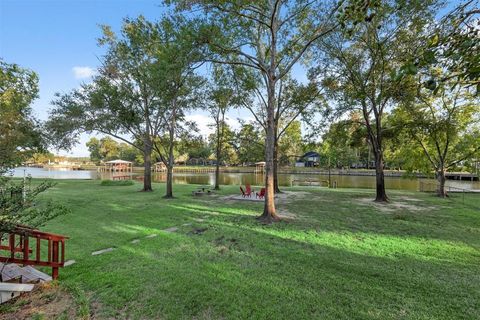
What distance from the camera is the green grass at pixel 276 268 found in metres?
3.26

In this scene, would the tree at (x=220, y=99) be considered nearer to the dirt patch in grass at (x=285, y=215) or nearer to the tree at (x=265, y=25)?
the tree at (x=265, y=25)

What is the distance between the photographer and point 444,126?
1334cm

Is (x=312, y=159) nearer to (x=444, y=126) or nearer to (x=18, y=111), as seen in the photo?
(x=444, y=126)

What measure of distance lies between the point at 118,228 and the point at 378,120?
39.4 ft

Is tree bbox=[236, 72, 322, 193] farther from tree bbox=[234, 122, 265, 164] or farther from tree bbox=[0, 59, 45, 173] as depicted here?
tree bbox=[0, 59, 45, 173]

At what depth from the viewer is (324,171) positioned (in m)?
54.7

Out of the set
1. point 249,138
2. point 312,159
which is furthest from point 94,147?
point 249,138

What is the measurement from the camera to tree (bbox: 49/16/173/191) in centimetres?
1354

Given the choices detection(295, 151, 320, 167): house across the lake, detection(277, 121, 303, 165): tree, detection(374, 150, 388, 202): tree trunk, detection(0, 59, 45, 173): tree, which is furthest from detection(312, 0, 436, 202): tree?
detection(295, 151, 320, 167): house across the lake

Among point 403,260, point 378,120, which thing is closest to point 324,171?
point 378,120

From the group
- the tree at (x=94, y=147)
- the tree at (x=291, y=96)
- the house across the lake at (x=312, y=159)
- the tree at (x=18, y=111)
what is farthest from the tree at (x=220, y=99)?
the tree at (x=94, y=147)

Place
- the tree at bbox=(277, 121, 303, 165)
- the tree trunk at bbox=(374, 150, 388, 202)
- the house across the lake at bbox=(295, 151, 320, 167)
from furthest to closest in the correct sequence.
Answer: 1. the house across the lake at bbox=(295, 151, 320, 167)
2. the tree at bbox=(277, 121, 303, 165)
3. the tree trunk at bbox=(374, 150, 388, 202)

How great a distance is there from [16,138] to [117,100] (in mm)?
5343

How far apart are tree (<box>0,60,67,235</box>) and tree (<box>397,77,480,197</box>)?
15583 mm
